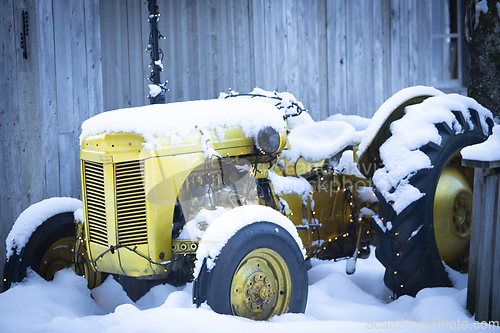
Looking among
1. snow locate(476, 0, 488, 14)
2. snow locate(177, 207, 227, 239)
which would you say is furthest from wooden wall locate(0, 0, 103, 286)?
snow locate(476, 0, 488, 14)

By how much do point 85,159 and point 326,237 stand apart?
1865 millimetres

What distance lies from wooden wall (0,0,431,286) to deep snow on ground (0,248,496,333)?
1209 millimetres

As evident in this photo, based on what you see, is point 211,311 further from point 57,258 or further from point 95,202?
point 57,258

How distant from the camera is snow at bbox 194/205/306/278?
2.51 m

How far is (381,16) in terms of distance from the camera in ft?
19.4

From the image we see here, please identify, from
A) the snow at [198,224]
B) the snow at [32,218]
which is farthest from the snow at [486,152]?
the snow at [32,218]

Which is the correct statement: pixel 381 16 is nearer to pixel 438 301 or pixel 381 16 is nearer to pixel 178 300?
pixel 438 301

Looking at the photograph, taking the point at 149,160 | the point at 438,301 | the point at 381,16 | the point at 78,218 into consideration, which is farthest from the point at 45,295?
the point at 381,16

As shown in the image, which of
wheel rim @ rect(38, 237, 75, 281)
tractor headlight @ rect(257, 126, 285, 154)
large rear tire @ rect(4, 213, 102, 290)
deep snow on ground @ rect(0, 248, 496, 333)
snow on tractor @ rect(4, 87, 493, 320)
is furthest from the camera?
wheel rim @ rect(38, 237, 75, 281)

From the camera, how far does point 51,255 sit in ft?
11.8

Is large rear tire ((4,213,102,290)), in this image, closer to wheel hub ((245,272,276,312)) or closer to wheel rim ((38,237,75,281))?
wheel rim ((38,237,75,281))

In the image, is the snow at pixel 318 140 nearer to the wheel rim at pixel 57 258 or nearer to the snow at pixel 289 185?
the snow at pixel 289 185

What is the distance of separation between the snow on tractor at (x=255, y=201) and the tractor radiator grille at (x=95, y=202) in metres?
0.01

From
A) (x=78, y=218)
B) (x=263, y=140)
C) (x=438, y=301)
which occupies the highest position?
A: (x=263, y=140)
